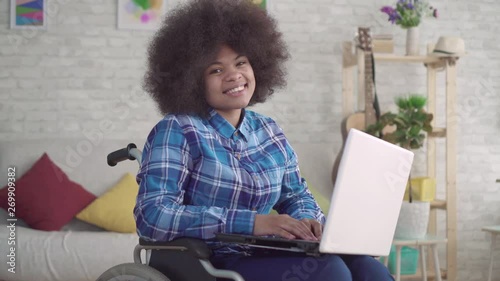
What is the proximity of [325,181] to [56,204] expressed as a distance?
1536 millimetres

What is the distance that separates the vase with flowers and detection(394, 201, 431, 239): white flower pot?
38.8 inches

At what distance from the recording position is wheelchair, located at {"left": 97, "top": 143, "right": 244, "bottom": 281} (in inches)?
59.2

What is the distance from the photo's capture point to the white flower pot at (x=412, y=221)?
3.85 m

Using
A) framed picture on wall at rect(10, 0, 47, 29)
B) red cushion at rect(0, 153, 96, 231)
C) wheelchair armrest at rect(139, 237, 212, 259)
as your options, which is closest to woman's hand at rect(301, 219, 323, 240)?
wheelchair armrest at rect(139, 237, 212, 259)

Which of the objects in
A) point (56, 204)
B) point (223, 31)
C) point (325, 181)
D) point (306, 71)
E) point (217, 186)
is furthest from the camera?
point (306, 71)

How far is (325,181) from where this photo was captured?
13.7ft

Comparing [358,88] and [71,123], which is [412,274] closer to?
[358,88]

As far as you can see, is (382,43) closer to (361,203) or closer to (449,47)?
(449,47)

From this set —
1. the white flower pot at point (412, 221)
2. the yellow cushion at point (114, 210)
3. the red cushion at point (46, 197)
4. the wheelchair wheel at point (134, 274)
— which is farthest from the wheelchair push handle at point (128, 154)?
the white flower pot at point (412, 221)

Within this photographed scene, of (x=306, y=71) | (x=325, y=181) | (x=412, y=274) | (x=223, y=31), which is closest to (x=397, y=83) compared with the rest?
(x=306, y=71)

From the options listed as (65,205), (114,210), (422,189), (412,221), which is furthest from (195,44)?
(422,189)

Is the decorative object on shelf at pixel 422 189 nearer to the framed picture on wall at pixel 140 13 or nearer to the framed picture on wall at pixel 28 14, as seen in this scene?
the framed picture on wall at pixel 140 13

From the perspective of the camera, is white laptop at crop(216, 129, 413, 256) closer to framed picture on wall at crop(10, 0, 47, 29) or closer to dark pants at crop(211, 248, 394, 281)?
dark pants at crop(211, 248, 394, 281)

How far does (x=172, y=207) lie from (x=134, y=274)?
0.17 metres
